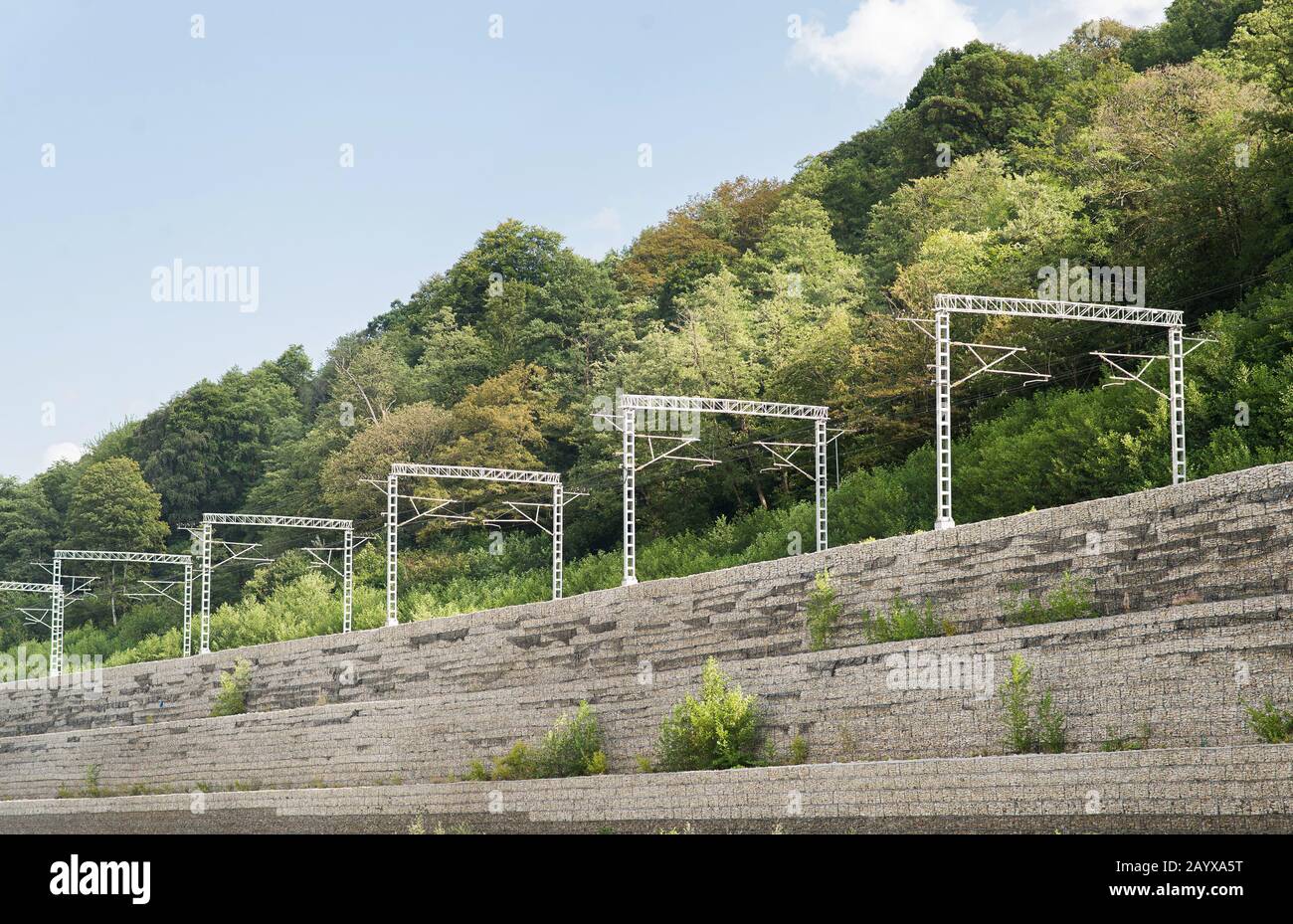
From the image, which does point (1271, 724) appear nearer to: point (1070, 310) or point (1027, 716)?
Result: point (1027, 716)

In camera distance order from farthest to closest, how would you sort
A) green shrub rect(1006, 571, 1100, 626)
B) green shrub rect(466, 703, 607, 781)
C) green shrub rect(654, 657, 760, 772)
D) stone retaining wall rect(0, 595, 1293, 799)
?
green shrub rect(466, 703, 607, 781)
green shrub rect(654, 657, 760, 772)
green shrub rect(1006, 571, 1100, 626)
stone retaining wall rect(0, 595, 1293, 799)

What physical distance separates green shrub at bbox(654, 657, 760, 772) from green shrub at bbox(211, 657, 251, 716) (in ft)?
58.1

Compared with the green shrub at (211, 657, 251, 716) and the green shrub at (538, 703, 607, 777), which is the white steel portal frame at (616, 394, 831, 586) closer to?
the green shrub at (538, 703, 607, 777)

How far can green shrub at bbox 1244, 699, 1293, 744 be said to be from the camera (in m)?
15.4

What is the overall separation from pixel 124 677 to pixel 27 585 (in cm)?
1214

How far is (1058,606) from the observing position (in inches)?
778

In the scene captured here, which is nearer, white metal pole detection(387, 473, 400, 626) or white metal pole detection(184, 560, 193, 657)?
white metal pole detection(387, 473, 400, 626)

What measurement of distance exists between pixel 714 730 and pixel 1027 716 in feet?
18.0

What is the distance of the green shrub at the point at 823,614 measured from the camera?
77.1 feet

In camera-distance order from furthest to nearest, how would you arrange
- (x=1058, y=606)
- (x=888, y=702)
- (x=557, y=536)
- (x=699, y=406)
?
(x=557, y=536) < (x=699, y=406) < (x=888, y=702) < (x=1058, y=606)

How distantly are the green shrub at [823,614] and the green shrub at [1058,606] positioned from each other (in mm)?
3441

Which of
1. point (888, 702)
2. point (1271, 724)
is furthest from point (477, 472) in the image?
point (1271, 724)

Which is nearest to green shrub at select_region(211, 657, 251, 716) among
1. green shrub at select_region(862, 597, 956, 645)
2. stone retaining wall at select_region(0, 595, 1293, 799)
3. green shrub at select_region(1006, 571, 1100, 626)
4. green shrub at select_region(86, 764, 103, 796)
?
stone retaining wall at select_region(0, 595, 1293, 799)

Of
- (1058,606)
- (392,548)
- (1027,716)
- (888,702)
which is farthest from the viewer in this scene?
(392,548)
